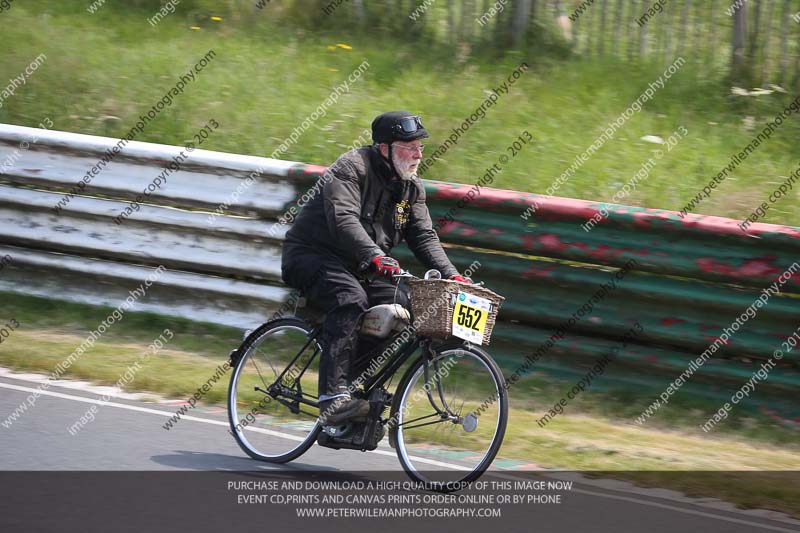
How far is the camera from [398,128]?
243 inches

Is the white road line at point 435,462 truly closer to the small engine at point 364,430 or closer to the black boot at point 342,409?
the small engine at point 364,430

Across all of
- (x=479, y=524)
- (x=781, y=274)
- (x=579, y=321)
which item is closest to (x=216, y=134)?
(x=579, y=321)

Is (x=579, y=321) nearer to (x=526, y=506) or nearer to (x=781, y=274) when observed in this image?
(x=781, y=274)

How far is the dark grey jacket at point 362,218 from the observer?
6.12 m

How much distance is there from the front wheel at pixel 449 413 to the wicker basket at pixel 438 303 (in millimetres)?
209

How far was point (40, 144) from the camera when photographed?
9.69 m

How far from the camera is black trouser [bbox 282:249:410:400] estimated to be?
6215 millimetres

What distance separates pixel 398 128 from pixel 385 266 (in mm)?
801

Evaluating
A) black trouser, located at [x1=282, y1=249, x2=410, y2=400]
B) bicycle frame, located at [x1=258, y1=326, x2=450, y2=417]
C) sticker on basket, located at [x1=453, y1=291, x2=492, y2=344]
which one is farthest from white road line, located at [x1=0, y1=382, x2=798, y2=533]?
sticker on basket, located at [x1=453, y1=291, x2=492, y2=344]

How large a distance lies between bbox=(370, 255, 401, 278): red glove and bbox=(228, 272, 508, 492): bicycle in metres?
0.10

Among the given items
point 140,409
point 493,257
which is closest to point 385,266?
point 140,409

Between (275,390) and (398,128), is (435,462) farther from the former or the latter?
(398,128)

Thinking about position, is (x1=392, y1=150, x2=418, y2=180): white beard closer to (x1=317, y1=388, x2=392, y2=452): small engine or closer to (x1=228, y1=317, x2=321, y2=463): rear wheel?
(x1=228, y1=317, x2=321, y2=463): rear wheel

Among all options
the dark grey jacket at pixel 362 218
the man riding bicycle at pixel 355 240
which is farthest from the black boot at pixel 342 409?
the dark grey jacket at pixel 362 218
